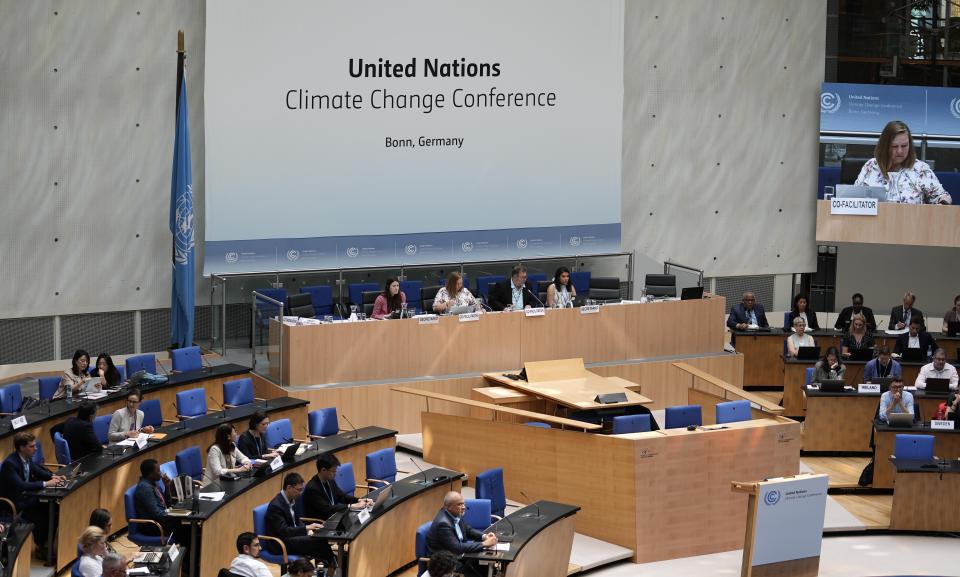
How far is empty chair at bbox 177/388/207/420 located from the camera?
11469 millimetres

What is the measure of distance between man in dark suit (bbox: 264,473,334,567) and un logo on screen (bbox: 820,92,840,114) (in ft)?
35.2

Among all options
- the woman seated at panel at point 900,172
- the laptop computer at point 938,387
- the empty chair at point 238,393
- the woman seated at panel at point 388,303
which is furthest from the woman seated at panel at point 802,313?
the empty chair at point 238,393

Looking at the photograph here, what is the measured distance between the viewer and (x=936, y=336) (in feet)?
49.3

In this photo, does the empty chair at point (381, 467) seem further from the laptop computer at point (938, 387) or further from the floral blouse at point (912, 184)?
the floral blouse at point (912, 184)

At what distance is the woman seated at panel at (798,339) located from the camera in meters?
14.2

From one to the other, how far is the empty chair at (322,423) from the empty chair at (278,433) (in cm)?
35

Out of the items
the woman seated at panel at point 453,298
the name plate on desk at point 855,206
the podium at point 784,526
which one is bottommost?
the podium at point 784,526

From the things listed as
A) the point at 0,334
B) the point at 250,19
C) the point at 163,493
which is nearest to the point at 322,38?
the point at 250,19

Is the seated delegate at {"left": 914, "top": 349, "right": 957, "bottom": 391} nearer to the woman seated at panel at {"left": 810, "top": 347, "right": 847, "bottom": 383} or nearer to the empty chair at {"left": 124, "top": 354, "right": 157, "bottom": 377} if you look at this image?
the woman seated at panel at {"left": 810, "top": 347, "right": 847, "bottom": 383}

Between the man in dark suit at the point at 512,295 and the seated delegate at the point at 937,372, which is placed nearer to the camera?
the seated delegate at the point at 937,372

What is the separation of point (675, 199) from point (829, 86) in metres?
2.51

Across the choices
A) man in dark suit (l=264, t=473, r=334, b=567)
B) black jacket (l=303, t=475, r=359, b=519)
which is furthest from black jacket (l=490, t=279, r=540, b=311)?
man in dark suit (l=264, t=473, r=334, b=567)

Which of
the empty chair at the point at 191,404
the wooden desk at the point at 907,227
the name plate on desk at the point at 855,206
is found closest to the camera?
the empty chair at the point at 191,404

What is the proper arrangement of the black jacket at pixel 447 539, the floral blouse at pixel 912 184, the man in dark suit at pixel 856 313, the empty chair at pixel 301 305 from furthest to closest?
the floral blouse at pixel 912 184 < the man in dark suit at pixel 856 313 < the empty chair at pixel 301 305 < the black jacket at pixel 447 539
